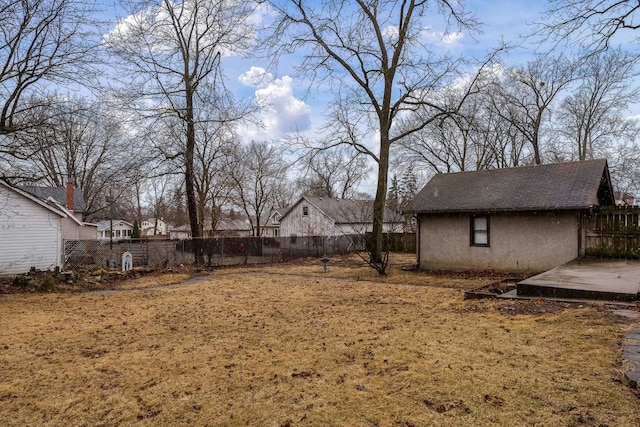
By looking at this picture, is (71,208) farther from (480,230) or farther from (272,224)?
(480,230)

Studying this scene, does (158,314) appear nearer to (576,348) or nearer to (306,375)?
(306,375)

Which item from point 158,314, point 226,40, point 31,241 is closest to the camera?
point 158,314

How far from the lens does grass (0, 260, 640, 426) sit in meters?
3.26

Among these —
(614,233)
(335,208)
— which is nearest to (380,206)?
(614,233)

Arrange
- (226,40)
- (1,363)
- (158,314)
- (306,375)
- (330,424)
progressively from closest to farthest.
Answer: (330,424)
(306,375)
(1,363)
(158,314)
(226,40)

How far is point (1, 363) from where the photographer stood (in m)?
4.96

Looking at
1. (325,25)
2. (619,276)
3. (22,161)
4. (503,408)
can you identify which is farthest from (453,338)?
(325,25)

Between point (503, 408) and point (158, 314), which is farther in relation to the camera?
point (158, 314)

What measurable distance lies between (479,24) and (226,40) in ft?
36.5

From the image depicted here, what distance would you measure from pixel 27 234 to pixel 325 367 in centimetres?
1554

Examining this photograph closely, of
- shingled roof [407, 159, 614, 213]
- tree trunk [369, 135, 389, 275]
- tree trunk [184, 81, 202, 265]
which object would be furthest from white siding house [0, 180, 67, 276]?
shingled roof [407, 159, 614, 213]

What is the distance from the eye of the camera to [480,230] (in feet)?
46.3

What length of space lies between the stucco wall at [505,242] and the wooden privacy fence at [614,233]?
568mm

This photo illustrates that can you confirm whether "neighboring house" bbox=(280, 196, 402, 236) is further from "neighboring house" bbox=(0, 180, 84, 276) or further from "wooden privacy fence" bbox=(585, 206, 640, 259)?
"neighboring house" bbox=(0, 180, 84, 276)
